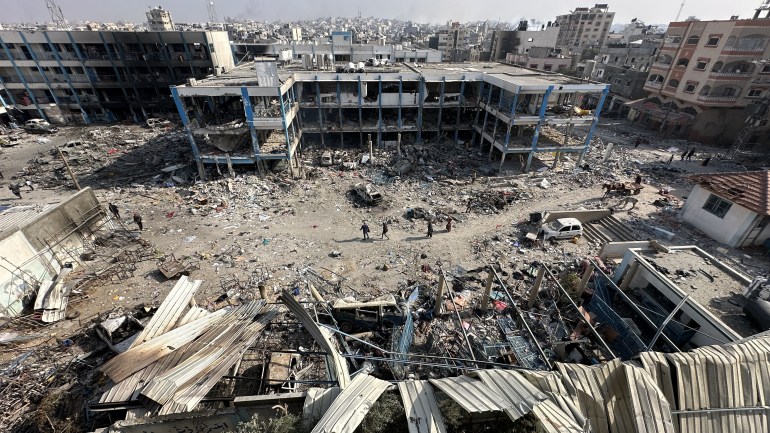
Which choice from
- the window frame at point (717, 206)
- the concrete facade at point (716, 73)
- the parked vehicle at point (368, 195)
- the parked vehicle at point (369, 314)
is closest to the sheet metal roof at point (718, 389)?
the parked vehicle at point (369, 314)

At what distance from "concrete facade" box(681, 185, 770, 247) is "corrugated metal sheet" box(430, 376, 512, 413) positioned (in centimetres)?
1964

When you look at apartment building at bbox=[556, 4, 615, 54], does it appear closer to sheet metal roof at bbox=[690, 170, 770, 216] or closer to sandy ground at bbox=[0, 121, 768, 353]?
sandy ground at bbox=[0, 121, 768, 353]

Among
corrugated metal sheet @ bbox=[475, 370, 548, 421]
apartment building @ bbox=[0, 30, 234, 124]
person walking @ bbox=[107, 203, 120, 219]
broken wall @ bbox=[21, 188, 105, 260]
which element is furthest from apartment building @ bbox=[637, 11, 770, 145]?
broken wall @ bbox=[21, 188, 105, 260]

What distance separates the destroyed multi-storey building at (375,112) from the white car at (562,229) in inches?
338

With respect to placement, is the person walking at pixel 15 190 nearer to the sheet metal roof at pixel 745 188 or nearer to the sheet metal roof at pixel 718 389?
the sheet metal roof at pixel 718 389

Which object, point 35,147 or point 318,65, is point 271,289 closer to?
point 318,65

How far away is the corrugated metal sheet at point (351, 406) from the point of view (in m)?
5.25

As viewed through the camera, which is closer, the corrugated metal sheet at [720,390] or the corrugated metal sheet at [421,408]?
the corrugated metal sheet at [421,408]

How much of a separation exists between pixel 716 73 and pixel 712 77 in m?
0.41

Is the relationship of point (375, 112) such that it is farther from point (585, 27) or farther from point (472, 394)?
point (585, 27)

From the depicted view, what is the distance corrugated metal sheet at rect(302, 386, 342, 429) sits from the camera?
598 centimetres

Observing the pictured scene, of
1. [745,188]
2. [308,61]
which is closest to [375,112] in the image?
[308,61]

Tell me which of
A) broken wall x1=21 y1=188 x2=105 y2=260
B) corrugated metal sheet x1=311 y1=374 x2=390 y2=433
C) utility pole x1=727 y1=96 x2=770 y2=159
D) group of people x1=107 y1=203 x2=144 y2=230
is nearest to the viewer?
corrugated metal sheet x1=311 y1=374 x2=390 y2=433

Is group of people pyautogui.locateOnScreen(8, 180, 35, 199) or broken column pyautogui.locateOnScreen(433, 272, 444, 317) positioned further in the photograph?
group of people pyautogui.locateOnScreen(8, 180, 35, 199)
